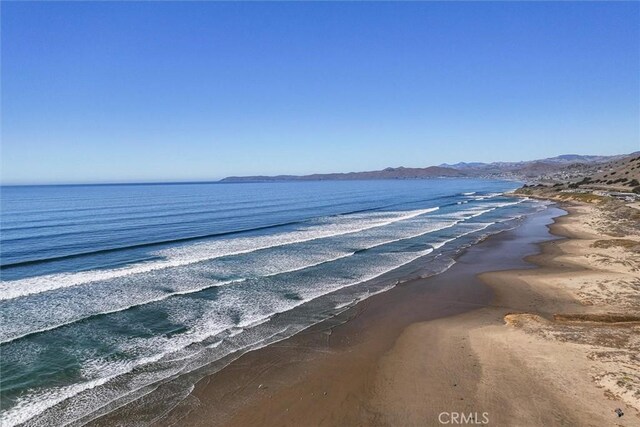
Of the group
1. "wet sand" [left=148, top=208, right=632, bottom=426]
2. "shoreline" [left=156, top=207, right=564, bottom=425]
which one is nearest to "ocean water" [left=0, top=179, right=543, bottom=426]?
"shoreline" [left=156, top=207, right=564, bottom=425]

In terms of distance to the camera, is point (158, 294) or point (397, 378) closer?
point (397, 378)

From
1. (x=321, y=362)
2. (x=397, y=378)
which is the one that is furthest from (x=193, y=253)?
(x=397, y=378)

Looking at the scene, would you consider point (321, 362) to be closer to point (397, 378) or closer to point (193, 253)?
point (397, 378)

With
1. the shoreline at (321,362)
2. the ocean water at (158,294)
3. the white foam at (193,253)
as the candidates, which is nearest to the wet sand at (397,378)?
the shoreline at (321,362)

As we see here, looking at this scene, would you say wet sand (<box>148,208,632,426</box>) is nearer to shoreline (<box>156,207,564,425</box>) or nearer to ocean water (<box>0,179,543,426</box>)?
shoreline (<box>156,207,564,425</box>)

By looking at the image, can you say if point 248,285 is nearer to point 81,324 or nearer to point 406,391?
point 81,324

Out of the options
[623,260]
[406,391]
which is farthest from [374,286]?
[623,260]

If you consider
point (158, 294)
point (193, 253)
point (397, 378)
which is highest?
point (193, 253)
